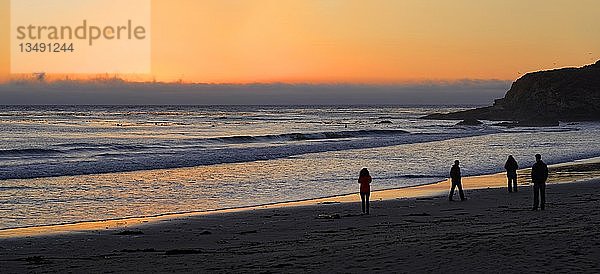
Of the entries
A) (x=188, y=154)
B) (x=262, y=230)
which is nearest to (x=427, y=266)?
(x=262, y=230)

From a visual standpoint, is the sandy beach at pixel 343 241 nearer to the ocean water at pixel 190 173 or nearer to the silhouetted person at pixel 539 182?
the silhouetted person at pixel 539 182

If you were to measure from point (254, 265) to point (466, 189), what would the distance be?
1474 cm

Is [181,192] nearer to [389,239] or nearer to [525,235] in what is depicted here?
[389,239]

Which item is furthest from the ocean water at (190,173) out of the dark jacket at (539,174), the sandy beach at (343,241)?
the dark jacket at (539,174)

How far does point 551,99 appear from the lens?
405 feet

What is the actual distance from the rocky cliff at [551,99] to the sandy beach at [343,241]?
330 feet

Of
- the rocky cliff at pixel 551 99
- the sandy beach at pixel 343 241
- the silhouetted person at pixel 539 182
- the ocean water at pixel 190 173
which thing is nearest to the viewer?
the sandy beach at pixel 343 241

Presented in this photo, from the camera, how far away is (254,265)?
10672 millimetres

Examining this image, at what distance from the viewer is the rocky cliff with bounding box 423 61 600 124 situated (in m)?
118

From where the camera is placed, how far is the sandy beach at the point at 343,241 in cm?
1045

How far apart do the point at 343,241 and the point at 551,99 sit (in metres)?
118

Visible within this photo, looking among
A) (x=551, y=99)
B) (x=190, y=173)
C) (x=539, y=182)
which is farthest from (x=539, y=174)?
(x=551, y=99)

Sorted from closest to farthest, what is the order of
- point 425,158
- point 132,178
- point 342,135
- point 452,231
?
point 452,231, point 132,178, point 425,158, point 342,135

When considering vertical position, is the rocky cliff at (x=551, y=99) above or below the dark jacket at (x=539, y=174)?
above
